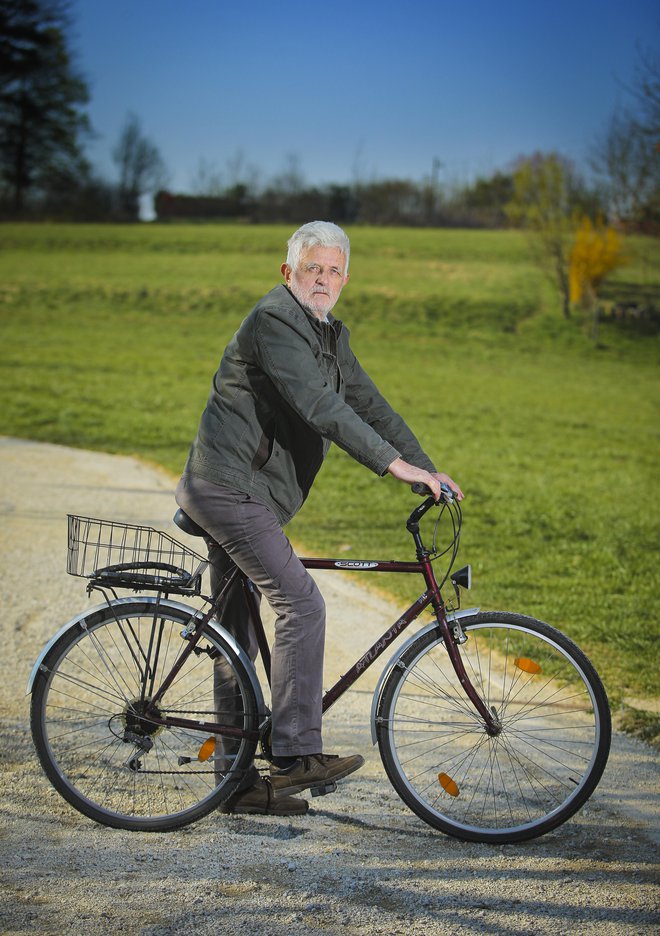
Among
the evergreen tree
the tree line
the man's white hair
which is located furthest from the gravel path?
the evergreen tree

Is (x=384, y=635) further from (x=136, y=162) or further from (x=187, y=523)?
(x=136, y=162)

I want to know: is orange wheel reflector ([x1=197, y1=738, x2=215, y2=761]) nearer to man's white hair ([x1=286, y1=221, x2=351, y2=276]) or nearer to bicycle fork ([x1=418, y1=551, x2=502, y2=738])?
bicycle fork ([x1=418, y1=551, x2=502, y2=738])

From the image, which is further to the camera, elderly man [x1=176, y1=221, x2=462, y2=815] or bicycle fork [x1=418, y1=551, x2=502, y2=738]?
bicycle fork [x1=418, y1=551, x2=502, y2=738]

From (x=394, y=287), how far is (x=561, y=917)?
40928mm

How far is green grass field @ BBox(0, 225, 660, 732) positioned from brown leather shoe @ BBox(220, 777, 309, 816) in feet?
8.07

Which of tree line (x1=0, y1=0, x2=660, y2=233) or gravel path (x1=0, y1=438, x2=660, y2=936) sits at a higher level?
tree line (x1=0, y1=0, x2=660, y2=233)

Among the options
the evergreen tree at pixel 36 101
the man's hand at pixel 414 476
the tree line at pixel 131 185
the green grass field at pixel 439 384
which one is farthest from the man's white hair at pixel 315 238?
the evergreen tree at pixel 36 101

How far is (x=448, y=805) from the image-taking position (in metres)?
3.81

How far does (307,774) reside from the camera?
11.4ft

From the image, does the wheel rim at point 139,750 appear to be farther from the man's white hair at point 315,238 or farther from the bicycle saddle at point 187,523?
the man's white hair at point 315,238

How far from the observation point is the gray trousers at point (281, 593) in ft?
10.9

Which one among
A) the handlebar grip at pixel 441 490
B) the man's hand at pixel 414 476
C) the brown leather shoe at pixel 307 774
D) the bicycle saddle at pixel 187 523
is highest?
the man's hand at pixel 414 476

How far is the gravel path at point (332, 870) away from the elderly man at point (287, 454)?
1.04ft

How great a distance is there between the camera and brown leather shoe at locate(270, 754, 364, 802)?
11.4 ft
